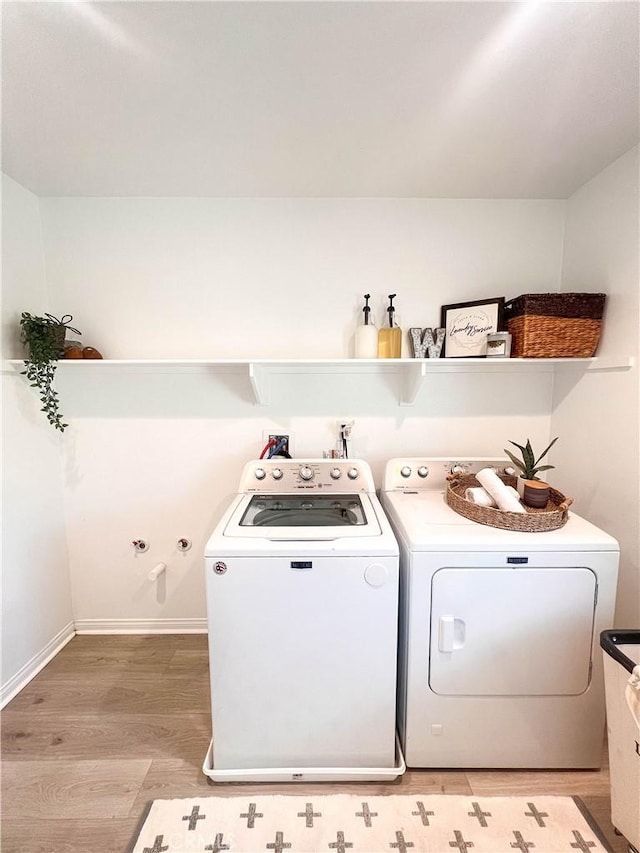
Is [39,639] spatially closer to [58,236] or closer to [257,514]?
[257,514]

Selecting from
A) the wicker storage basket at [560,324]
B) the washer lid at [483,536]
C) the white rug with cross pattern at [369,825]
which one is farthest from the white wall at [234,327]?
the white rug with cross pattern at [369,825]

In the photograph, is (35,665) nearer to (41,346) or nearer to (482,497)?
(41,346)

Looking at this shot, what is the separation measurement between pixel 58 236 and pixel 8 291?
1.34ft

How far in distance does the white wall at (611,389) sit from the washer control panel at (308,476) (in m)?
0.97

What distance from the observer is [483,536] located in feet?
4.54

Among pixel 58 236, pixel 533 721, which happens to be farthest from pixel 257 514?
pixel 58 236

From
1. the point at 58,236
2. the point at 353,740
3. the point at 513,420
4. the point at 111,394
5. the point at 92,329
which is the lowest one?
the point at 353,740

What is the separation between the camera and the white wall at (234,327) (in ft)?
6.47

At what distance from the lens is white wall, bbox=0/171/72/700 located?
1.76 m

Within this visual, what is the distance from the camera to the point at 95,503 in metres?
2.14

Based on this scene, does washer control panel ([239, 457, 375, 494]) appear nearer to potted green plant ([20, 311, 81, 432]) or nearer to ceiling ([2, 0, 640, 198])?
potted green plant ([20, 311, 81, 432])

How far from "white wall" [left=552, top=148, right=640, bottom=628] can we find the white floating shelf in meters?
0.21

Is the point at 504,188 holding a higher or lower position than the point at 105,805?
higher

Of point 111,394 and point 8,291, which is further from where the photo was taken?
point 111,394
